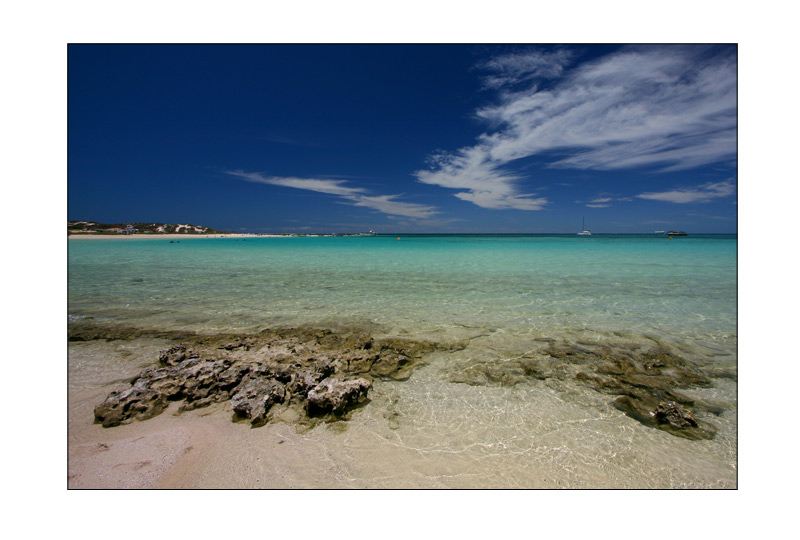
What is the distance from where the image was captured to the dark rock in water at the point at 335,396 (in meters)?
3.88

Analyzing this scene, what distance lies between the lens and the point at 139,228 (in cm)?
9381

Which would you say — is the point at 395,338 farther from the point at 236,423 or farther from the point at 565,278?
the point at 565,278

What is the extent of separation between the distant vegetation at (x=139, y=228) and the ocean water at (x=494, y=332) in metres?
75.5

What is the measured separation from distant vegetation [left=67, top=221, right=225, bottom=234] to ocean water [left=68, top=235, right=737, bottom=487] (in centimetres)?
7548

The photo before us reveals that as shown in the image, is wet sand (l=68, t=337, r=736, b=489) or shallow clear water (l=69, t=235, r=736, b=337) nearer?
wet sand (l=68, t=337, r=736, b=489)

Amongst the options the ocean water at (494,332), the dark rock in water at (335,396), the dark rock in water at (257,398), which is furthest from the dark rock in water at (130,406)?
the ocean water at (494,332)

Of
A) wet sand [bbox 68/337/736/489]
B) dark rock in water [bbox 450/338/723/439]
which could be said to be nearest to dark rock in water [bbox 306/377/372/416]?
wet sand [bbox 68/337/736/489]

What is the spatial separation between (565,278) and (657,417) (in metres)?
11.8

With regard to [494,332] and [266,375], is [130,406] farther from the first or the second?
[494,332]

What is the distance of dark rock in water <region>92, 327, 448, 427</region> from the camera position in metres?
3.88

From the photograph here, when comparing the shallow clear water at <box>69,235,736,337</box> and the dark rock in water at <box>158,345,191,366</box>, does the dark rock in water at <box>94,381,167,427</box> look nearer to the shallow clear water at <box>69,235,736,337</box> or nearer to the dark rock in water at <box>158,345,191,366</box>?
A: the dark rock in water at <box>158,345,191,366</box>

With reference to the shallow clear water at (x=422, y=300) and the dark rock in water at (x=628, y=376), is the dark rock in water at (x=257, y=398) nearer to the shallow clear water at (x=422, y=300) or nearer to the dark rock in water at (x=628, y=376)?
the dark rock in water at (x=628, y=376)

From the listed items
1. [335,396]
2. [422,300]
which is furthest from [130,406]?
[422,300]

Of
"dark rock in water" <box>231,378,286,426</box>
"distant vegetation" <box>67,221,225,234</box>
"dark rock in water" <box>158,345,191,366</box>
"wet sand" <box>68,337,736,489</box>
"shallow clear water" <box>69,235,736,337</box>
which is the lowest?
"wet sand" <box>68,337,736,489</box>
